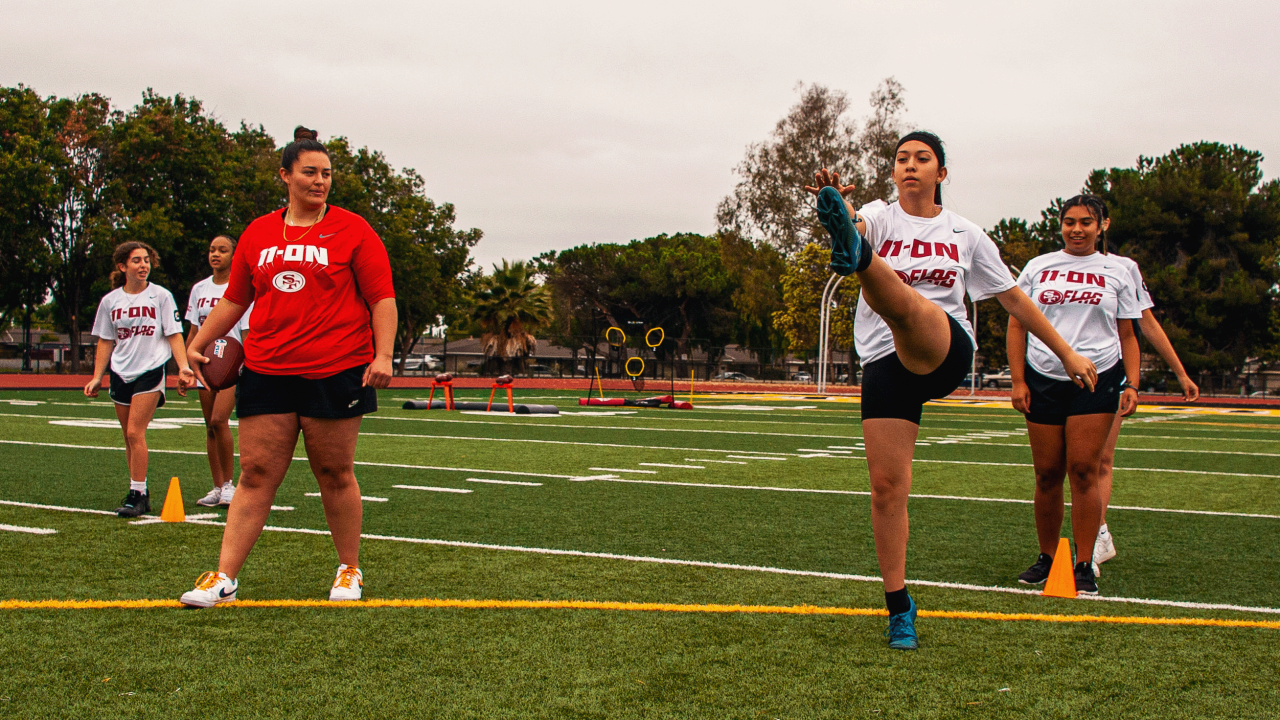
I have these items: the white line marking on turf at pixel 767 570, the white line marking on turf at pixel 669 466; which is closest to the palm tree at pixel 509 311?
the white line marking on turf at pixel 669 466

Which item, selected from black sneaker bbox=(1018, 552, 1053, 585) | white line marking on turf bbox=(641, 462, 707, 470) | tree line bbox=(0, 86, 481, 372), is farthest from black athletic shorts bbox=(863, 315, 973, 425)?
tree line bbox=(0, 86, 481, 372)

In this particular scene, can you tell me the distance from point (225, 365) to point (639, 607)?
2.24 m

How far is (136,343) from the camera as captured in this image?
23.4 feet

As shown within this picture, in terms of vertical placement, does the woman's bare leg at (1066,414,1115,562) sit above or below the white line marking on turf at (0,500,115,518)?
above

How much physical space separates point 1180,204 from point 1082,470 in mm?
48789

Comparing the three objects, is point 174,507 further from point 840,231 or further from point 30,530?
point 840,231

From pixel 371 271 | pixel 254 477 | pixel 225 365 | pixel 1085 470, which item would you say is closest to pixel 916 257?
pixel 1085 470

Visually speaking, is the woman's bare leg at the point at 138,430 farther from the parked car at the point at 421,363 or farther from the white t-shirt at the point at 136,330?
the parked car at the point at 421,363

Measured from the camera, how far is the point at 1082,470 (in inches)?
199

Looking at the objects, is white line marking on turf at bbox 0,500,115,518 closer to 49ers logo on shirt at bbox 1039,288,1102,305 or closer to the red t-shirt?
the red t-shirt

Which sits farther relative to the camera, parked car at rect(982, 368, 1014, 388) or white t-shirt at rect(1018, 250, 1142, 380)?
parked car at rect(982, 368, 1014, 388)

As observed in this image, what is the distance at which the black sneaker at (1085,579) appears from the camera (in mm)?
4906

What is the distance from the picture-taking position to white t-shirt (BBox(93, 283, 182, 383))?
7090mm

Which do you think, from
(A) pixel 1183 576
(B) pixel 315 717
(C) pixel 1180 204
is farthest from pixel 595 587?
(C) pixel 1180 204
